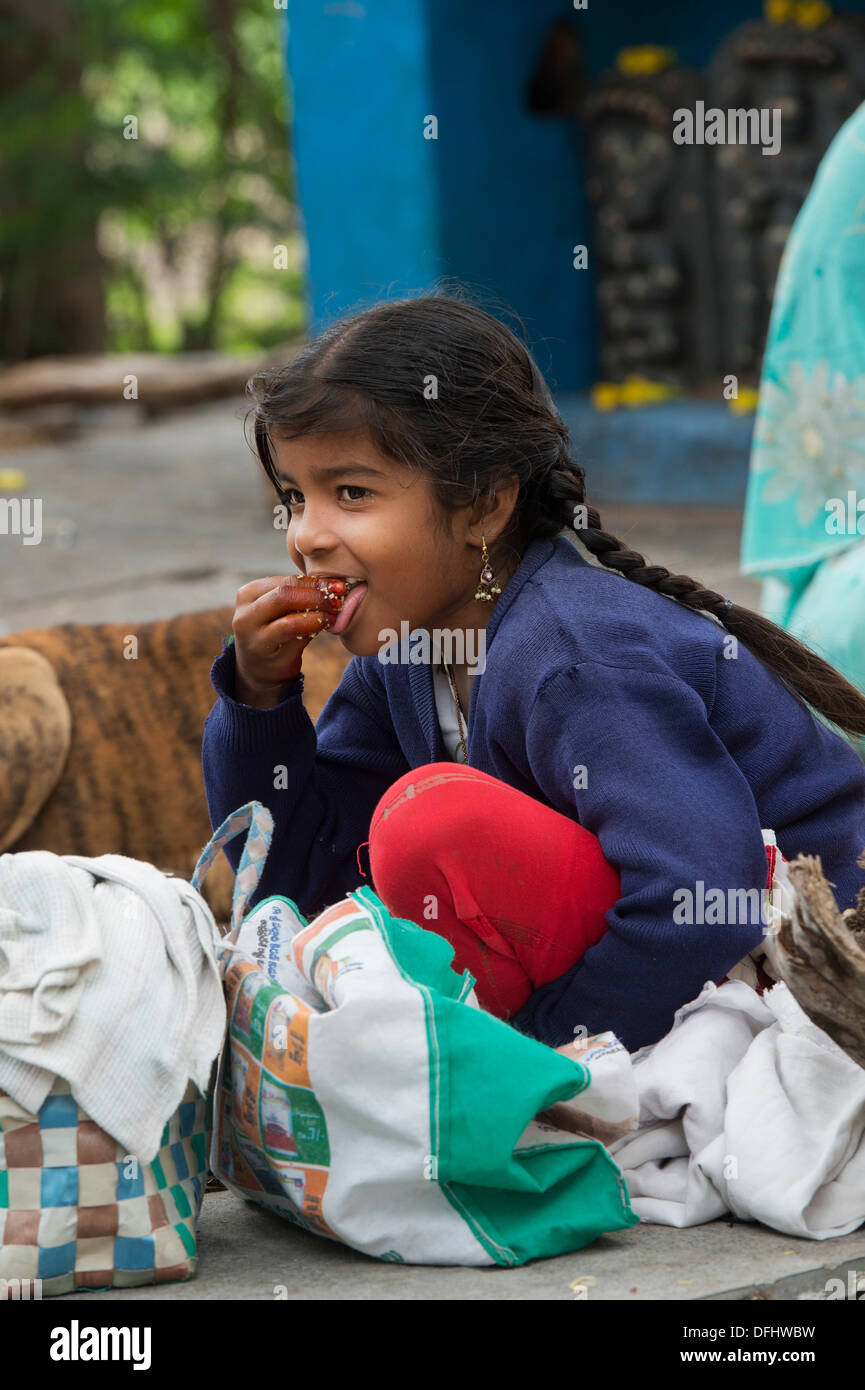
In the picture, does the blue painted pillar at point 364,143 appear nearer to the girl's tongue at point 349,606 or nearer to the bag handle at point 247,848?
the girl's tongue at point 349,606

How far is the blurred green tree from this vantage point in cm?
1418

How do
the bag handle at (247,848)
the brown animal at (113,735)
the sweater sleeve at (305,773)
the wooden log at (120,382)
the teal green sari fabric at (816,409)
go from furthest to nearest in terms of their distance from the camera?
the wooden log at (120,382) → the brown animal at (113,735) → the teal green sari fabric at (816,409) → the sweater sleeve at (305,773) → the bag handle at (247,848)

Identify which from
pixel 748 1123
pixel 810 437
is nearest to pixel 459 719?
pixel 748 1123

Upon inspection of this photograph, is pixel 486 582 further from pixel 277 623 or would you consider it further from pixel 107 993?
pixel 107 993

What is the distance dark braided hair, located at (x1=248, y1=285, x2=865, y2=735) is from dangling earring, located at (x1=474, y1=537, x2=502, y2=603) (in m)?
0.03

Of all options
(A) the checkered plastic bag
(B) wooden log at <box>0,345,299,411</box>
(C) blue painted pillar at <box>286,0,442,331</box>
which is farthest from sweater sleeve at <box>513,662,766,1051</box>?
(B) wooden log at <box>0,345,299,411</box>

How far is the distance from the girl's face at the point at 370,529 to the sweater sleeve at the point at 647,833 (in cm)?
32

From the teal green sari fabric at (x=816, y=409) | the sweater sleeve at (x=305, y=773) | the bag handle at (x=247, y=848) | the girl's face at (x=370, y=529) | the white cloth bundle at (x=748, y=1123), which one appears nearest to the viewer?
the white cloth bundle at (x=748, y=1123)

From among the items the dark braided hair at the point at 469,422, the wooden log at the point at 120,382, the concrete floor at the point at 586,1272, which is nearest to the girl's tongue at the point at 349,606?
the dark braided hair at the point at 469,422

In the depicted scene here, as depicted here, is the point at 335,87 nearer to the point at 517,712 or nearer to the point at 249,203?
the point at 517,712

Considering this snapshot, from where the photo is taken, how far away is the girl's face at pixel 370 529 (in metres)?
2.42

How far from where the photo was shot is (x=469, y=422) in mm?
2473

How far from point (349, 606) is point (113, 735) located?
1695 millimetres

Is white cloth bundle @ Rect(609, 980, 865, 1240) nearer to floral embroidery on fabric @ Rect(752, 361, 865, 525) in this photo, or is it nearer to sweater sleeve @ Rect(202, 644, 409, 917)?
sweater sleeve @ Rect(202, 644, 409, 917)
